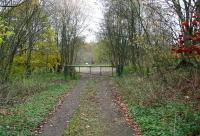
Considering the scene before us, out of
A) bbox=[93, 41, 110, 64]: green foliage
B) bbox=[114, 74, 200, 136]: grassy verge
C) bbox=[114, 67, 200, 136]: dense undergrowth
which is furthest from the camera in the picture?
bbox=[93, 41, 110, 64]: green foliage

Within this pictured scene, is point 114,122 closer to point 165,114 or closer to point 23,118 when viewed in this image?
point 165,114

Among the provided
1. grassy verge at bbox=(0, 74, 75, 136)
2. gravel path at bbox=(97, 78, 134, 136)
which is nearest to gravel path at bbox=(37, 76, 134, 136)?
gravel path at bbox=(97, 78, 134, 136)

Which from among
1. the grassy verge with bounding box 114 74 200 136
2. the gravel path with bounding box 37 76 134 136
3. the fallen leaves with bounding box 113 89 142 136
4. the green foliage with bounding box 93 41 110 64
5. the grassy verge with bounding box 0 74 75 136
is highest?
the green foliage with bounding box 93 41 110 64

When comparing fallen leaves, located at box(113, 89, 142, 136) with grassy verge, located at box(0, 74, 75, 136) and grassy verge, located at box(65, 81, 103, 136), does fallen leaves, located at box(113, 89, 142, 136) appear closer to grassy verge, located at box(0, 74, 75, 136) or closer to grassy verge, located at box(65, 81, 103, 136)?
grassy verge, located at box(65, 81, 103, 136)

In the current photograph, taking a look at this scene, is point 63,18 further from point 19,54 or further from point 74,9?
point 19,54

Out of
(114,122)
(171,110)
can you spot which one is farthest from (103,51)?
(171,110)

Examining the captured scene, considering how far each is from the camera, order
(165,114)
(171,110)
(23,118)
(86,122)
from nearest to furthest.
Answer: (165,114) < (171,110) < (86,122) < (23,118)

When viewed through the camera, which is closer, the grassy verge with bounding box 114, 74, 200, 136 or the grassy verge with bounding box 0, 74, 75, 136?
the grassy verge with bounding box 114, 74, 200, 136

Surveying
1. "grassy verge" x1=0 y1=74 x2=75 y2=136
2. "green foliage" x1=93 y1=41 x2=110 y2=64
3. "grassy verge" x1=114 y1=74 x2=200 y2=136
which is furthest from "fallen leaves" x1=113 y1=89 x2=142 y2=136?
"green foliage" x1=93 y1=41 x2=110 y2=64

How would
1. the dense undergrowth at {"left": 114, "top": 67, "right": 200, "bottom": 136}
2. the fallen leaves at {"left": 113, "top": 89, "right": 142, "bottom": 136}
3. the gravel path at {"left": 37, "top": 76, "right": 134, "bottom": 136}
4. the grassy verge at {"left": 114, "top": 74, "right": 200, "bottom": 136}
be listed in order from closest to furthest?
the grassy verge at {"left": 114, "top": 74, "right": 200, "bottom": 136} < the dense undergrowth at {"left": 114, "top": 67, "right": 200, "bottom": 136} < the fallen leaves at {"left": 113, "top": 89, "right": 142, "bottom": 136} < the gravel path at {"left": 37, "top": 76, "right": 134, "bottom": 136}

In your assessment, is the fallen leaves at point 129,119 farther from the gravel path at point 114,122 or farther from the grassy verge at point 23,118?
the grassy verge at point 23,118

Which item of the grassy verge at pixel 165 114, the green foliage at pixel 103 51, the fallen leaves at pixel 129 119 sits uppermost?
the green foliage at pixel 103 51

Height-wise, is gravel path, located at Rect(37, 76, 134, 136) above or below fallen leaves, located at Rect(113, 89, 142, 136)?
below

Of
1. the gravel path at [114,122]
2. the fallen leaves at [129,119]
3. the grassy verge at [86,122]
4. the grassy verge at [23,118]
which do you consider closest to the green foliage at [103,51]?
the fallen leaves at [129,119]
